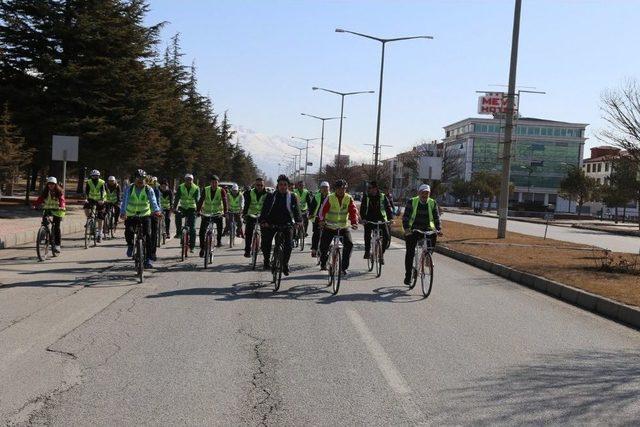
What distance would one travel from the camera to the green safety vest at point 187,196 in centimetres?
1576

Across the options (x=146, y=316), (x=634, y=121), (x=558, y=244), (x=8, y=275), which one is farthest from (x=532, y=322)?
(x=558, y=244)

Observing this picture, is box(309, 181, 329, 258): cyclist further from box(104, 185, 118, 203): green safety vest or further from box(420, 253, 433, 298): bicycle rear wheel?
box(104, 185, 118, 203): green safety vest

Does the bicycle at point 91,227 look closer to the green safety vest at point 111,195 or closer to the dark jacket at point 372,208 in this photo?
the green safety vest at point 111,195

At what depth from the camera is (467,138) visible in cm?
13000

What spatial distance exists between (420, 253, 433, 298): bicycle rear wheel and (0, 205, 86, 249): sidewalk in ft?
36.0

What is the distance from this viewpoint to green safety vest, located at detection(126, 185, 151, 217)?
12.5 meters

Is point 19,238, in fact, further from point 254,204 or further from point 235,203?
Answer: point 254,204

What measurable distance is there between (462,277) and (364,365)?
8769 mm

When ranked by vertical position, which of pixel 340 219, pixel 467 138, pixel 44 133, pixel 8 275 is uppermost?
pixel 467 138

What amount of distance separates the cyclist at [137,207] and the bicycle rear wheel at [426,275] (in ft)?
15.6

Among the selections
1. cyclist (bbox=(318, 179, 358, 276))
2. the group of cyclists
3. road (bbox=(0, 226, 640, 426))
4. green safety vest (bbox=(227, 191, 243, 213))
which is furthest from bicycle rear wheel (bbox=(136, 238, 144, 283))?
green safety vest (bbox=(227, 191, 243, 213))

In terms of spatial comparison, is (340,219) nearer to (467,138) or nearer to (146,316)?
(146,316)

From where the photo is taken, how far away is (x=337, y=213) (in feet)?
40.4

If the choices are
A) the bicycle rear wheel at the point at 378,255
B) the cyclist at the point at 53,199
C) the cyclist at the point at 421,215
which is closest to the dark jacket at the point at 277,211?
the cyclist at the point at 421,215
